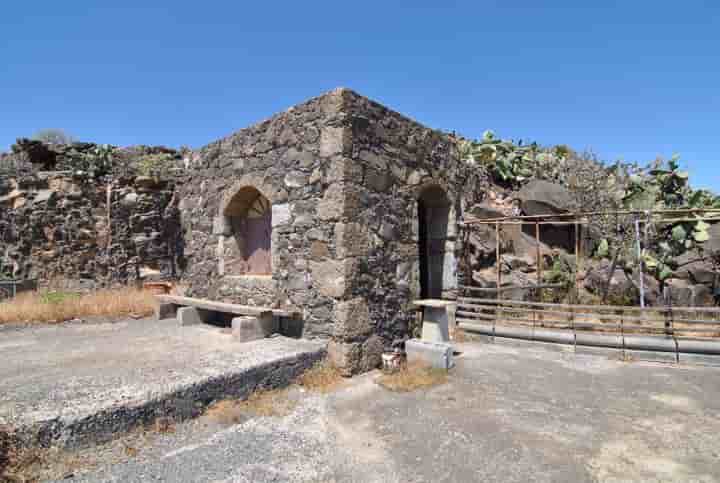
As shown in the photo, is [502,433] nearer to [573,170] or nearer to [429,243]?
[429,243]

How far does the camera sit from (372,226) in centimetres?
466

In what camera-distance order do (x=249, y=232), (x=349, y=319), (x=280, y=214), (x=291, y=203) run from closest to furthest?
Result: (x=349, y=319), (x=291, y=203), (x=280, y=214), (x=249, y=232)

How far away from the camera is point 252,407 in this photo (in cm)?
342

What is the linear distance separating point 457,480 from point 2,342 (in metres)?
5.55

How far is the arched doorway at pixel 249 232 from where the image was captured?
572 centimetres

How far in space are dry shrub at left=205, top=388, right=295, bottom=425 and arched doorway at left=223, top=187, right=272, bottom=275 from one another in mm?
2293

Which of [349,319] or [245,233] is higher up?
[245,233]

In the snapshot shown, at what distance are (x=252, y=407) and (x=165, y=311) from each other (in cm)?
357

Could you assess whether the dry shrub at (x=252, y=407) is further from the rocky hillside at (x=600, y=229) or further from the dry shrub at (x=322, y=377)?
the rocky hillside at (x=600, y=229)

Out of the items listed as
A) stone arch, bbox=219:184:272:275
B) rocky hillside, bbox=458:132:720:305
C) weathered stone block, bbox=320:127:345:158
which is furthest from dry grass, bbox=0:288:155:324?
rocky hillside, bbox=458:132:720:305

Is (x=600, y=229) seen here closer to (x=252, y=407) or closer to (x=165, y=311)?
(x=252, y=407)

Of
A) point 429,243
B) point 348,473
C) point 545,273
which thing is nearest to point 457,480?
point 348,473

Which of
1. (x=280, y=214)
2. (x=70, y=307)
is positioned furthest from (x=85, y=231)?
(x=280, y=214)

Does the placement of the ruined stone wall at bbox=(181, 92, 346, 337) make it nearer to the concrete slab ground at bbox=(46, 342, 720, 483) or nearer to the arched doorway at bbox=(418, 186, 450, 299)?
the concrete slab ground at bbox=(46, 342, 720, 483)
